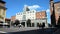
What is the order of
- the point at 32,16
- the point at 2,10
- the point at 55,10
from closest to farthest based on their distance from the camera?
1. the point at 2,10
2. the point at 55,10
3. the point at 32,16

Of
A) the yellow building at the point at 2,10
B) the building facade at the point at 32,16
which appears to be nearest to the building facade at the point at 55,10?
the yellow building at the point at 2,10

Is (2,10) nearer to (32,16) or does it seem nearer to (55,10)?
(55,10)

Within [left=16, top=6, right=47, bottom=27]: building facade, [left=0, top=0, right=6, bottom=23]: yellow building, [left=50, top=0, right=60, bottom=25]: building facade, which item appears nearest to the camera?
[left=0, top=0, right=6, bottom=23]: yellow building

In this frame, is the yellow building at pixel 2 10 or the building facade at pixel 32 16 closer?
the yellow building at pixel 2 10

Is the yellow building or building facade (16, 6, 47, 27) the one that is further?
building facade (16, 6, 47, 27)

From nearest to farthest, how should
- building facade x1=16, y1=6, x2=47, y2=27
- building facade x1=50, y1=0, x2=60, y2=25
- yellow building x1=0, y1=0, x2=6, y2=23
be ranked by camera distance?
yellow building x1=0, y1=0, x2=6, y2=23, building facade x1=50, y1=0, x2=60, y2=25, building facade x1=16, y1=6, x2=47, y2=27

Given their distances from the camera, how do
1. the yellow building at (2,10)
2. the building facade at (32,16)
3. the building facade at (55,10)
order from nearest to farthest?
1. the yellow building at (2,10)
2. the building facade at (55,10)
3. the building facade at (32,16)

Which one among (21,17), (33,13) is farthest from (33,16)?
(21,17)

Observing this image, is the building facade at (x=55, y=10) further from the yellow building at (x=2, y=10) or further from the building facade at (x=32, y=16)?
the building facade at (x=32, y=16)

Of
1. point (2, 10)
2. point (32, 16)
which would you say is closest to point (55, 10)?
point (2, 10)

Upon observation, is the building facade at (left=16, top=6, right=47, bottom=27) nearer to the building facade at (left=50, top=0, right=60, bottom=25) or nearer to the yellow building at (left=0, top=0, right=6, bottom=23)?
the building facade at (left=50, top=0, right=60, bottom=25)

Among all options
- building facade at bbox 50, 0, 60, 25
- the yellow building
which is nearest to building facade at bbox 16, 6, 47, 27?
building facade at bbox 50, 0, 60, 25

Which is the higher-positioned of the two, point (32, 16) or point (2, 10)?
point (2, 10)

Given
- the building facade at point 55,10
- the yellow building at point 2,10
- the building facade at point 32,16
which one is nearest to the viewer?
the yellow building at point 2,10
